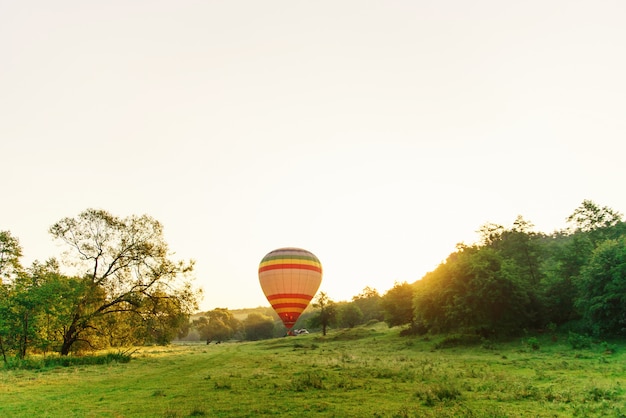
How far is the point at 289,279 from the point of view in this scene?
5575cm

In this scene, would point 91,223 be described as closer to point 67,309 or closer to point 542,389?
point 67,309

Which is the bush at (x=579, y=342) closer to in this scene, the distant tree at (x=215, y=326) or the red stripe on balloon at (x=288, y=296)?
the red stripe on balloon at (x=288, y=296)

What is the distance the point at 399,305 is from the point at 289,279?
69.7 feet

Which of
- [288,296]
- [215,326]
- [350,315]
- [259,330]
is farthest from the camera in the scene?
[259,330]

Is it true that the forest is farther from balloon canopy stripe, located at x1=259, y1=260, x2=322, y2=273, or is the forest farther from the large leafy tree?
balloon canopy stripe, located at x1=259, y1=260, x2=322, y2=273

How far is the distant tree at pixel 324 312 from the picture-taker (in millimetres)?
82875

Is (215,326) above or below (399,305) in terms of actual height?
below

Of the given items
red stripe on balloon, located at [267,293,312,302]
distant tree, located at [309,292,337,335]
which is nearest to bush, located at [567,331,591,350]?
red stripe on balloon, located at [267,293,312,302]

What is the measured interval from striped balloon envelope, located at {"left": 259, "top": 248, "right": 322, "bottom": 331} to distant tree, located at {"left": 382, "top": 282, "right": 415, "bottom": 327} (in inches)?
587

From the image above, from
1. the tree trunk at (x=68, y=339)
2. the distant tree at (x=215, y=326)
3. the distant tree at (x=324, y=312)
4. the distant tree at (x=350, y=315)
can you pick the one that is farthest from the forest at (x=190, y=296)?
the distant tree at (x=215, y=326)

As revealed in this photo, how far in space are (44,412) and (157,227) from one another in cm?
2874

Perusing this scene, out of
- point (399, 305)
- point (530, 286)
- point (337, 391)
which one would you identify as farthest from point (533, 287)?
point (337, 391)

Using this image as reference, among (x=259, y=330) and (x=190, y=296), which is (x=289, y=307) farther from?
(x=259, y=330)

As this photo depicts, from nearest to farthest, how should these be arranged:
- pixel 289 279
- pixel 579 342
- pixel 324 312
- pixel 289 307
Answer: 1. pixel 579 342
2. pixel 289 279
3. pixel 289 307
4. pixel 324 312
